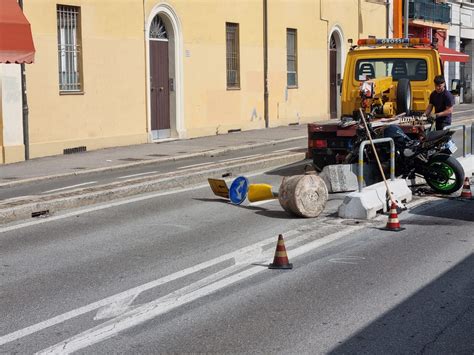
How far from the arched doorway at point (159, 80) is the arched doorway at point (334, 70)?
11.2 metres

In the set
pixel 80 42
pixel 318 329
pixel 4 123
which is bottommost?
pixel 318 329

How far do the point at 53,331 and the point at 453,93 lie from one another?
11083 mm

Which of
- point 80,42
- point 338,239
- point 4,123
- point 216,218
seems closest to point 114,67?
point 80,42

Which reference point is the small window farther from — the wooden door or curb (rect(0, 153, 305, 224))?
curb (rect(0, 153, 305, 224))

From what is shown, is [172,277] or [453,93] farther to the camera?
[453,93]

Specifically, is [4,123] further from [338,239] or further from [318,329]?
[318,329]

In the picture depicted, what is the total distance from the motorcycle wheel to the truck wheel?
2.34 meters

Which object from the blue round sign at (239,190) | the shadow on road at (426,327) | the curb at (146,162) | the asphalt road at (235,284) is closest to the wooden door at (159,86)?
the curb at (146,162)

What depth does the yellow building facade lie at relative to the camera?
63.6 ft

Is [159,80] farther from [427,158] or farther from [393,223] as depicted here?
[393,223]

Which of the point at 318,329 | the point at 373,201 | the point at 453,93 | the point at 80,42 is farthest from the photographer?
the point at 80,42

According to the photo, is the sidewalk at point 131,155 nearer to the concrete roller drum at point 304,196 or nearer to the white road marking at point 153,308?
the concrete roller drum at point 304,196

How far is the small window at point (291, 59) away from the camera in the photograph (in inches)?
1185

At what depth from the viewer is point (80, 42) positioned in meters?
20.2
